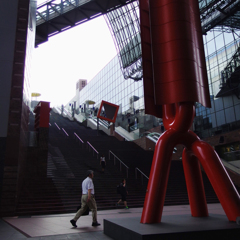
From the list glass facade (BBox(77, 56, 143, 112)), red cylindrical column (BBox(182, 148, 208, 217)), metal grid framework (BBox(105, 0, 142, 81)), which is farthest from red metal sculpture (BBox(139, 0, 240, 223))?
glass facade (BBox(77, 56, 143, 112))

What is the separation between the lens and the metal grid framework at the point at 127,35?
103 ft

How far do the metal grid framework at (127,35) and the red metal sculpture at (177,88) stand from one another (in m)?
24.7

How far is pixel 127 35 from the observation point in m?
32.6

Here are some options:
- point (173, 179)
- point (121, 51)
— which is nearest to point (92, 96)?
point (121, 51)

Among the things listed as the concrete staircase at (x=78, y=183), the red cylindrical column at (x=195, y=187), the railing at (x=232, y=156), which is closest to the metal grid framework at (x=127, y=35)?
the concrete staircase at (x=78, y=183)

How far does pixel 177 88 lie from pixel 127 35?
28071 millimetres

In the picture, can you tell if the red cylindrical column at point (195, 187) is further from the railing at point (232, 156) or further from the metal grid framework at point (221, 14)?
the metal grid framework at point (221, 14)

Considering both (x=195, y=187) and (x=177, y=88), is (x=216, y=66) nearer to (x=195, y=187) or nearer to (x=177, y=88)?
(x=177, y=88)

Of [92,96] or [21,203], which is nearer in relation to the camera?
[21,203]

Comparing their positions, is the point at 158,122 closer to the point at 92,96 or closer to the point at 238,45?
the point at 238,45

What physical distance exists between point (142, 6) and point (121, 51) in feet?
93.3

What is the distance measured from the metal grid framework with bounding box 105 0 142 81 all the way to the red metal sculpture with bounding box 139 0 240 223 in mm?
24719

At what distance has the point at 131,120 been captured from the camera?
31.5m

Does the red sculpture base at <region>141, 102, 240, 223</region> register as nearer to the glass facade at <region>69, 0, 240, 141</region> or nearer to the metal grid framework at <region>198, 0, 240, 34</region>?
the glass facade at <region>69, 0, 240, 141</region>
